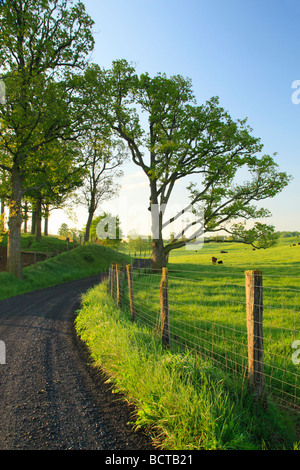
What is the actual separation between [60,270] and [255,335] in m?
20.9

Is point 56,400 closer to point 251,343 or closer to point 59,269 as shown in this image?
point 251,343

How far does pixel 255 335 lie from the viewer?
172 inches

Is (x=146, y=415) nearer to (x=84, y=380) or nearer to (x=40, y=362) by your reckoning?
(x=84, y=380)

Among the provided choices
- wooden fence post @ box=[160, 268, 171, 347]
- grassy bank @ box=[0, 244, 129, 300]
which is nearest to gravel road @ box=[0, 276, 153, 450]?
wooden fence post @ box=[160, 268, 171, 347]

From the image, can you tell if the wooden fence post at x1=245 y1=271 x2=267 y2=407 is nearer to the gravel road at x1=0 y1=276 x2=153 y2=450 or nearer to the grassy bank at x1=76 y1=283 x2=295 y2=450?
the grassy bank at x1=76 y1=283 x2=295 y2=450

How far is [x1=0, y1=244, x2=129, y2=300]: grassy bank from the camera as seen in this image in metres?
16.9

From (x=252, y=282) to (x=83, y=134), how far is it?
60.9 ft

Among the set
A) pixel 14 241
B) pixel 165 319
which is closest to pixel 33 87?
pixel 14 241

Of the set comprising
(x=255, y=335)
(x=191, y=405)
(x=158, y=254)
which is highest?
(x=158, y=254)

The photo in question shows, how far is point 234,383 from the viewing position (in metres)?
4.43

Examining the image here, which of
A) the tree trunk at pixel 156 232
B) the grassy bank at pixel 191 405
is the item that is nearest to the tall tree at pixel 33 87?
the tree trunk at pixel 156 232

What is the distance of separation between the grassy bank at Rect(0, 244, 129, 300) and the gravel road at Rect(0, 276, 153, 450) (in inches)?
346

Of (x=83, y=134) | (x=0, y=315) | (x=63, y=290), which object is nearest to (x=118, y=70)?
(x=83, y=134)

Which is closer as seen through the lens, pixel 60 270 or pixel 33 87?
pixel 33 87
